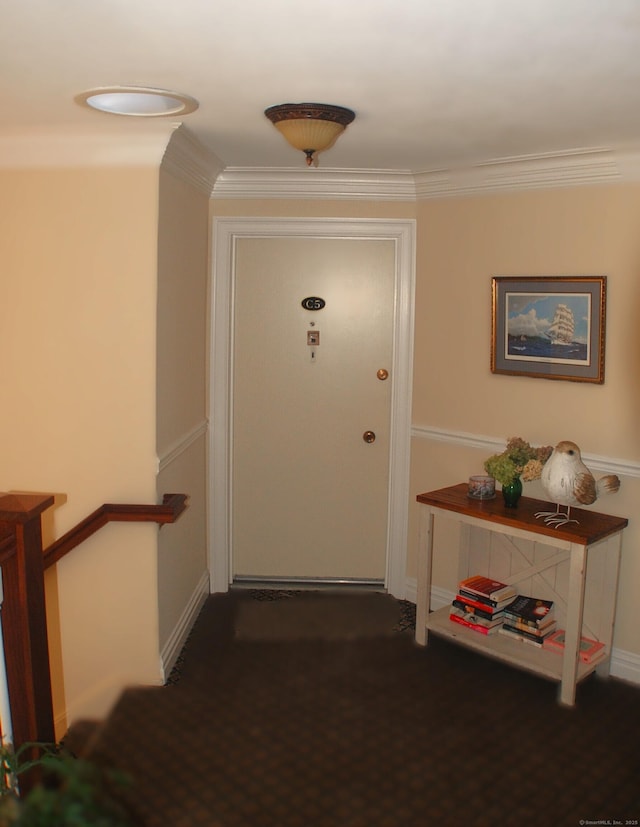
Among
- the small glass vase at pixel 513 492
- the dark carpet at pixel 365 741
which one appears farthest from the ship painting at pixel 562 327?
the dark carpet at pixel 365 741

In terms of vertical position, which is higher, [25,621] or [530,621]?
[25,621]

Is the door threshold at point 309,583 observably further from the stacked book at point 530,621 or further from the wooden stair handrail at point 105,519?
→ the wooden stair handrail at point 105,519

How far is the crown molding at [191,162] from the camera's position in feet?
10.1

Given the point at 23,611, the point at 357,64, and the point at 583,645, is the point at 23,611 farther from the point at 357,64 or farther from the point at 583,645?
the point at 583,645

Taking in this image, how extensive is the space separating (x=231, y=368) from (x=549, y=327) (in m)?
1.68

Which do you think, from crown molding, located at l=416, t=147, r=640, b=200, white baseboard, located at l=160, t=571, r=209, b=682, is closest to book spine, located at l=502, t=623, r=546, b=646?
white baseboard, located at l=160, t=571, r=209, b=682

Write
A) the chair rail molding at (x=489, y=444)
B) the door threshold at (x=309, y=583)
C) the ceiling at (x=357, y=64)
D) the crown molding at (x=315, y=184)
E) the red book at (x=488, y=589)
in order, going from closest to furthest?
the ceiling at (x=357, y=64) < the chair rail molding at (x=489, y=444) < the red book at (x=488, y=589) < the crown molding at (x=315, y=184) < the door threshold at (x=309, y=583)

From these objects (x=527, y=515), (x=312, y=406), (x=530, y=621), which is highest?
(x=312, y=406)

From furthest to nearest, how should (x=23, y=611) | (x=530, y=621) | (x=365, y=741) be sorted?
1. (x=530, y=621)
2. (x=365, y=741)
3. (x=23, y=611)

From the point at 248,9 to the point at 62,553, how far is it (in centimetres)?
213

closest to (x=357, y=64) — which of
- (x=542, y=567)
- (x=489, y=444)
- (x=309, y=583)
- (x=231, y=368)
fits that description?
(x=489, y=444)

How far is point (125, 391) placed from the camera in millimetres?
3148

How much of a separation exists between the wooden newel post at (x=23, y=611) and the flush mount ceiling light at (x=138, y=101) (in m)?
1.33

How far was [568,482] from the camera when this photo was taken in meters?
3.18
